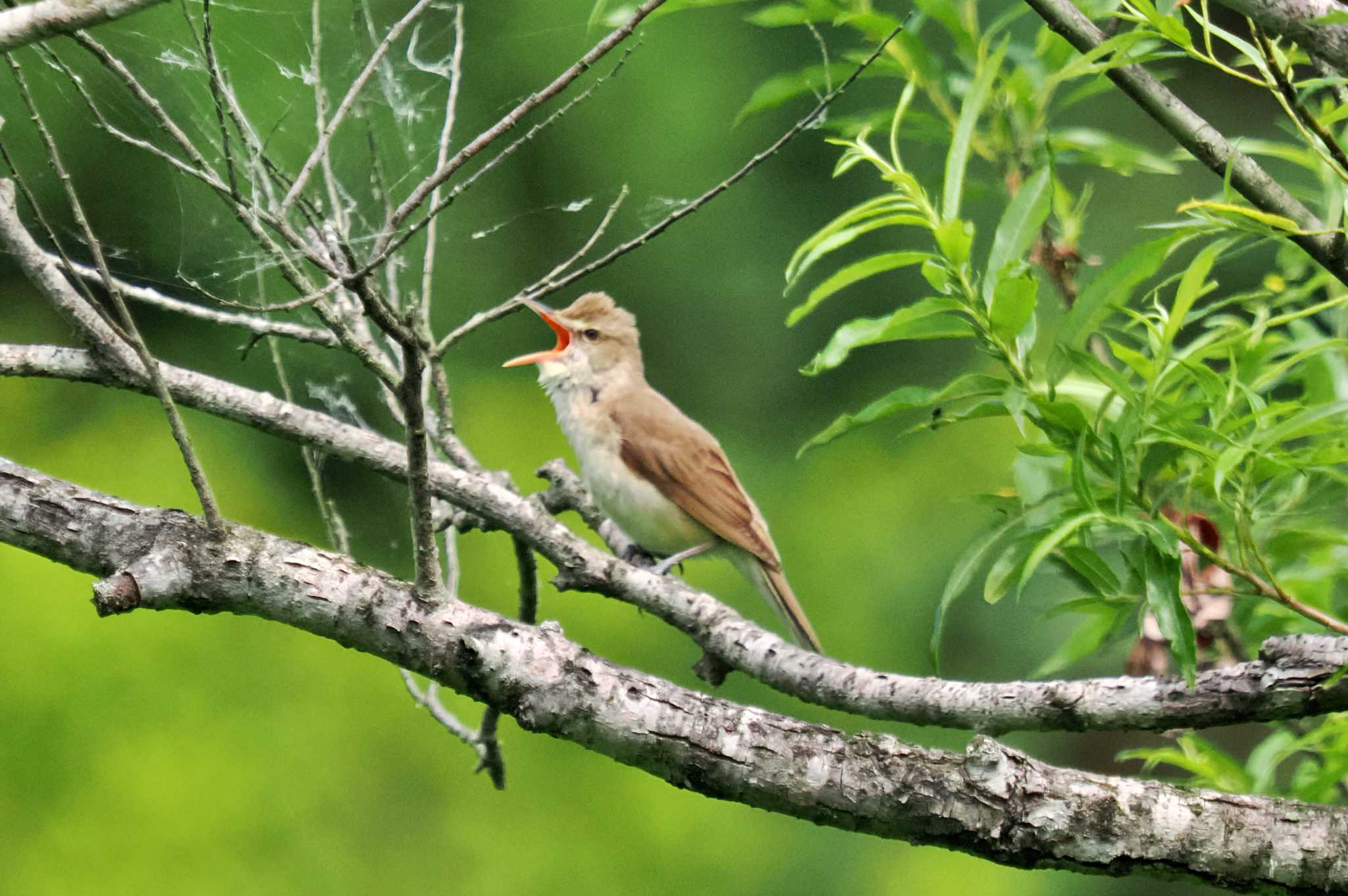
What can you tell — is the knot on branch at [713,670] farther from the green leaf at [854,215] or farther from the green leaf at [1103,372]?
the green leaf at [1103,372]

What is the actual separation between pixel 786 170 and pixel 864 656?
77.4 inches

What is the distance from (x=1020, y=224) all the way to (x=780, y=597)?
186 cm

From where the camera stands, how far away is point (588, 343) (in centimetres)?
353

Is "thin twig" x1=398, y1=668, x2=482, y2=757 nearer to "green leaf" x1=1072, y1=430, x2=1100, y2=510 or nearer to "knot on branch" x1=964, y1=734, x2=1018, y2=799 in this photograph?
"knot on branch" x1=964, y1=734, x2=1018, y2=799

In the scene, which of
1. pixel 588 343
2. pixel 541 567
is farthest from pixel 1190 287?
pixel 541 567

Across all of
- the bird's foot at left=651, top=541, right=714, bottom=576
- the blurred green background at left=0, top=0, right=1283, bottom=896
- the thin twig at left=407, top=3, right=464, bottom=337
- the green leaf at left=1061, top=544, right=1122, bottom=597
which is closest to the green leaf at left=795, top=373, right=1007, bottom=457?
the green leaf at left=1061, top=544, right=1122, bottom=597

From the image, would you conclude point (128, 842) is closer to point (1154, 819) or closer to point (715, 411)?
point (715, 411)

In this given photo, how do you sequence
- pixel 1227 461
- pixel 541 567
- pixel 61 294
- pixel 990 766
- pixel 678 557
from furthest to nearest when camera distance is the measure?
pixel 541 567 < pixel 678 557 < pixel 61 294 < pixel 990 766 < pixel 1227 461

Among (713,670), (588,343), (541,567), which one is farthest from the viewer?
(541,567)

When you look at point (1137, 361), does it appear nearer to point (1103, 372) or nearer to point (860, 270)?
point (1103, 372)

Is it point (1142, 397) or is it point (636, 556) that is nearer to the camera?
point (1142, 397)

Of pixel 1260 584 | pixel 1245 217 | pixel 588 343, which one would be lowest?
pixel 1260 584

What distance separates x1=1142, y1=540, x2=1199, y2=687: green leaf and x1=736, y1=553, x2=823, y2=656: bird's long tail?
175 centimetres

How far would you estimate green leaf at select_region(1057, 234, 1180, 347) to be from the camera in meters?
1.45
